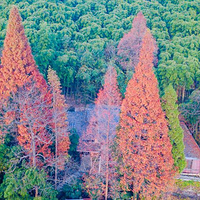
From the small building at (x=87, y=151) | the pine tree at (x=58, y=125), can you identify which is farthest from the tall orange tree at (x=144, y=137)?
the small building at (x=87, y=151)

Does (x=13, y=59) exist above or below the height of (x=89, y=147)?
above

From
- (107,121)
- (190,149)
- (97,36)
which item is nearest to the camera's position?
(107,121)

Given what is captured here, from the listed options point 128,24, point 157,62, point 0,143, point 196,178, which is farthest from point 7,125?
point 128,24

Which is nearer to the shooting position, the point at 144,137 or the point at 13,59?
the point at 144,137

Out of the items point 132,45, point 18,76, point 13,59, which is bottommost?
point 18,76

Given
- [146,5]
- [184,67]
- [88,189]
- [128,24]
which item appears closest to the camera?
[88,189]

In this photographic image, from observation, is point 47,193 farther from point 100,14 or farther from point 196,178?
point 100,14

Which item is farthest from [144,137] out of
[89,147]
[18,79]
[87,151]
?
[18,79]

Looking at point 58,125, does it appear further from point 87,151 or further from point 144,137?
point 144,137
